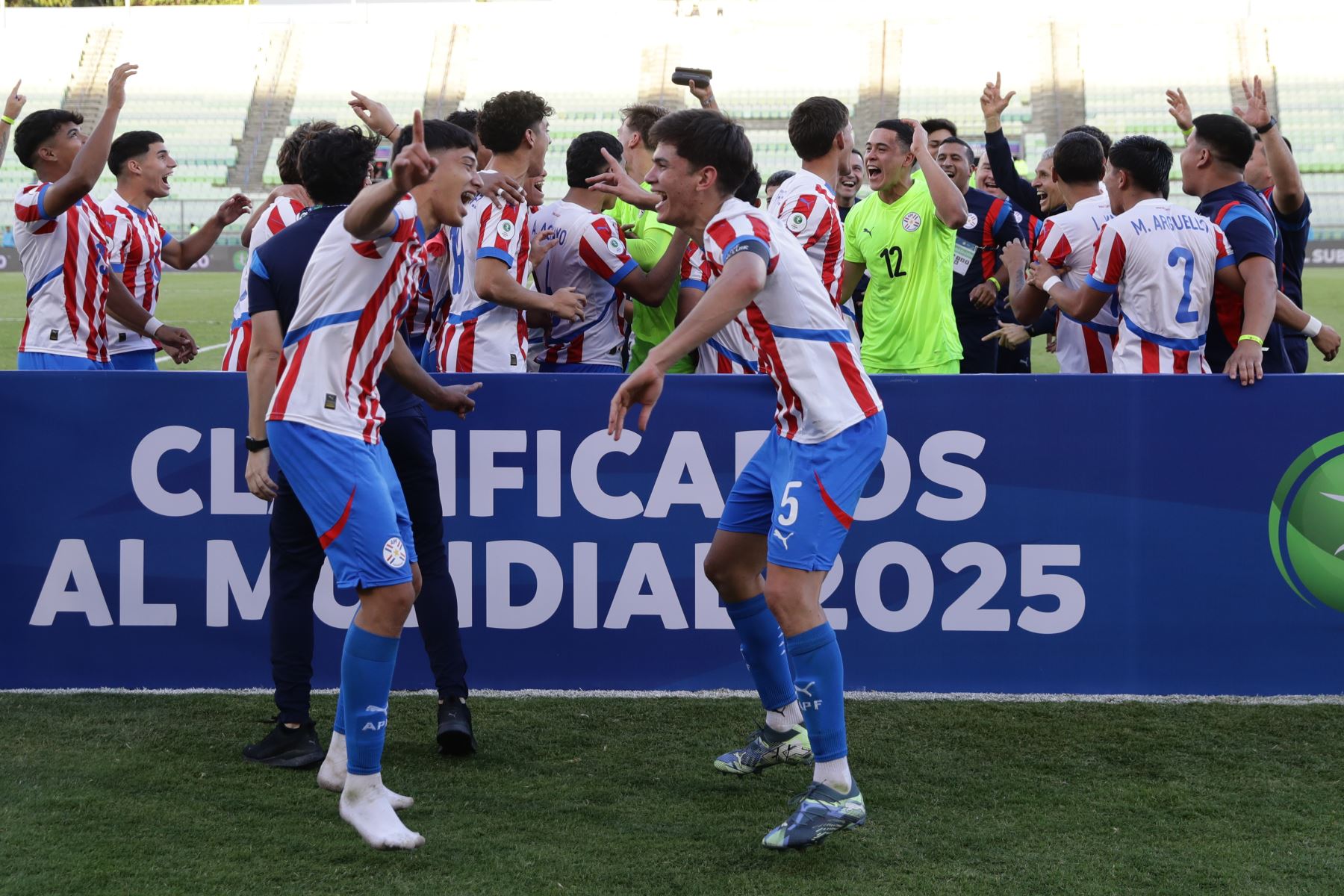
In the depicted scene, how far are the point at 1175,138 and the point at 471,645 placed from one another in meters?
35.8

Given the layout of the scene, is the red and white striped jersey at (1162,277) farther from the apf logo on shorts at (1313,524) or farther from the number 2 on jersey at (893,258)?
the number 2 on jersey at (893,258)

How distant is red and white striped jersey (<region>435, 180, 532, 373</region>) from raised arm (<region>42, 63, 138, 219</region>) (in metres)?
1.34

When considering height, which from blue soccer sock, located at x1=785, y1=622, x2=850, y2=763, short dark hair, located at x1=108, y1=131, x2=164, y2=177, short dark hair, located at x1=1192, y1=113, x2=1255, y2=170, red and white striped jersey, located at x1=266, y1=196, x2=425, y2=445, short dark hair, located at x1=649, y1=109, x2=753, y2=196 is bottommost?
blue soccer sock, located at x1=785, y1=622, x2=850, y2=763

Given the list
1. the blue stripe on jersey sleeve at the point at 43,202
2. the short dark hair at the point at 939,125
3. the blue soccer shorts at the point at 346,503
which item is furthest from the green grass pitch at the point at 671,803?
the short dark hair at the point at 939,125

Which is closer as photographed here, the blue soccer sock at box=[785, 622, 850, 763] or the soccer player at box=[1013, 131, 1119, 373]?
the blue soccer sock at box=[785, 622, 850, 763]

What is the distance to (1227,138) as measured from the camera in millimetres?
5328

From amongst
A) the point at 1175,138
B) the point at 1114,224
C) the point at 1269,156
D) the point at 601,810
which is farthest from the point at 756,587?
the point at 1175,138

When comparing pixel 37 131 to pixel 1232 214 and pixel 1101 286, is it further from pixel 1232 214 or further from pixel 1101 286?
pixel 1232 214

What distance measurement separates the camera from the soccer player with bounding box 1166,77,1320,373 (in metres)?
5.87

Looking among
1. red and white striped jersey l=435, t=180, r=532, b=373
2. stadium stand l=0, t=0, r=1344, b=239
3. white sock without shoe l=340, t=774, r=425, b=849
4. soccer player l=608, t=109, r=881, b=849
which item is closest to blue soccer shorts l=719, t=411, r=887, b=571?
soccer player l=608, t=109, r=881, b=849

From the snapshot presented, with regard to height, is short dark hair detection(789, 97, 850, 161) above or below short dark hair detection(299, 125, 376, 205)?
above

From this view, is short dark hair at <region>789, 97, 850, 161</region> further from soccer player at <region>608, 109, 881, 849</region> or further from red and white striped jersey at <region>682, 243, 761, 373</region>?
soccer player at <region>608, 109, 881, 849</region>

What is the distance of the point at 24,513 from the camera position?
5000mm

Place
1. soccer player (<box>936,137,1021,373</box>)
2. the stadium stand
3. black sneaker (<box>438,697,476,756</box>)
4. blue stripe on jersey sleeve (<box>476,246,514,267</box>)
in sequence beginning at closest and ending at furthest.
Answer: black sneaker (<box>438,697,476,756</box>), blue stripe on jersey sleeve (<box>476,246,514,267</box>), soccer player (<box>936,137,1021,373</box>), the stadium stand
